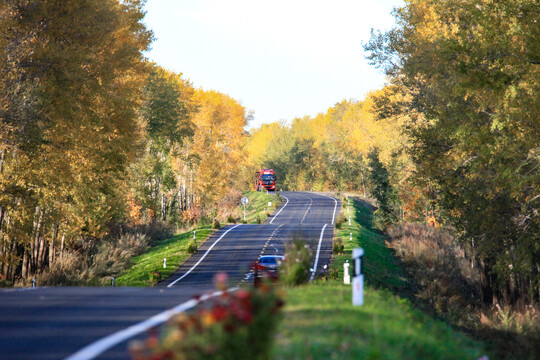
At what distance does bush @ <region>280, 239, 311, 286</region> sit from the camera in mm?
13438

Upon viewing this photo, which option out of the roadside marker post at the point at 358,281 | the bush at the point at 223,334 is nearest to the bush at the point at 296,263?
the roadside marker post at the point at 358,281

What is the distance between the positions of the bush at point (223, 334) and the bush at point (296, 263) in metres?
7.84

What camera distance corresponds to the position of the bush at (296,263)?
529 inches

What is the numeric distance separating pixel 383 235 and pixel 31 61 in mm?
36864

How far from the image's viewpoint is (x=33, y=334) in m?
8.21

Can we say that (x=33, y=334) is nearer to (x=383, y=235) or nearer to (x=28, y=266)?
(x=28, y=266)

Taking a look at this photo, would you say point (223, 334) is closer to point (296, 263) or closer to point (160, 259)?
point (296, 263)

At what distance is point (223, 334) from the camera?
5.01 metres

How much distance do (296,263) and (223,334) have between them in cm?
853

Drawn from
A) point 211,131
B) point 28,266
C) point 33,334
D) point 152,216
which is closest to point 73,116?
point 28,266

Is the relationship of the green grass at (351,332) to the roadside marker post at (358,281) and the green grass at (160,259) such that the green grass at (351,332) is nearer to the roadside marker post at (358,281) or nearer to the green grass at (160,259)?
the roadside marker post at (358,281)

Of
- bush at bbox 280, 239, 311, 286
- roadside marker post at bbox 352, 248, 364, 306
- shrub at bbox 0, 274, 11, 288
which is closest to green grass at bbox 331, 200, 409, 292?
bush at bbox 280, 239, 311, 286

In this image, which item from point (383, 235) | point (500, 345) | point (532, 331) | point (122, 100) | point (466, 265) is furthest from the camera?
point (383, 235)

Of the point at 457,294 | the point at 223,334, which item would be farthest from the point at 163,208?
the point at 223,334
